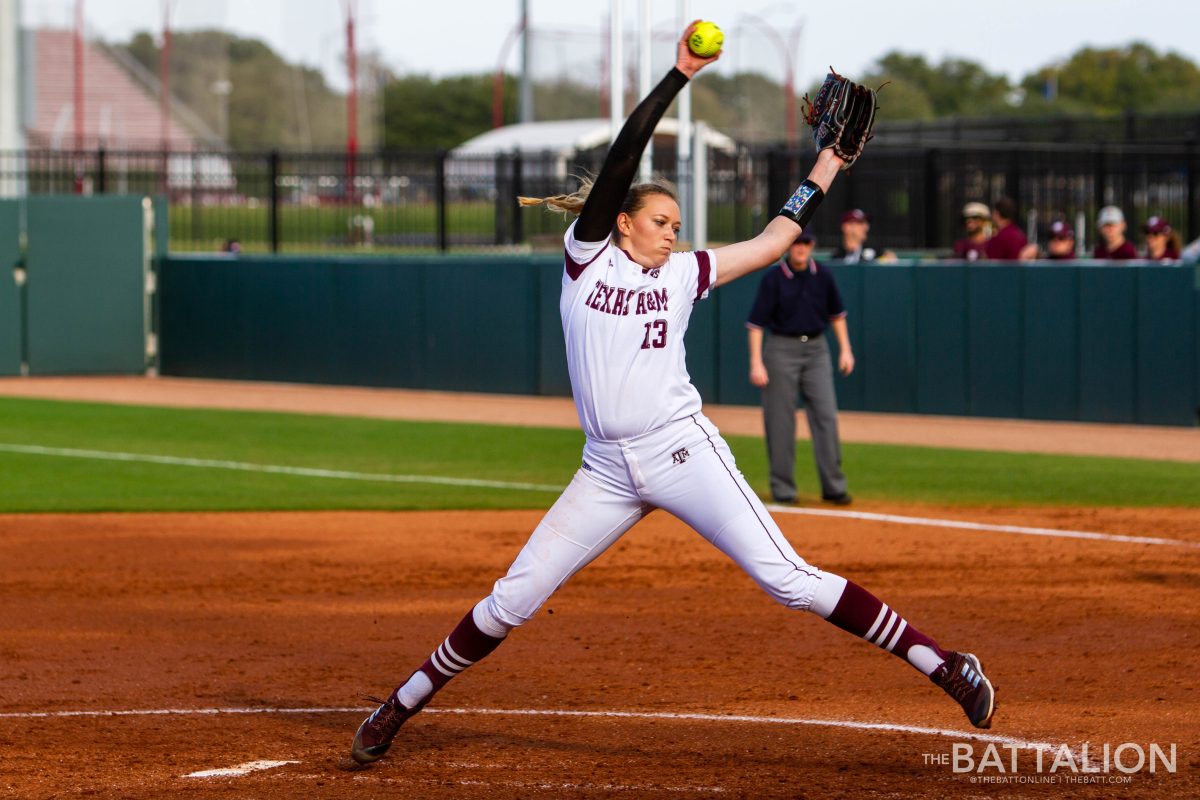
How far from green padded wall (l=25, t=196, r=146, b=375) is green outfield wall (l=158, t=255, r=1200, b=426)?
0.54 metres

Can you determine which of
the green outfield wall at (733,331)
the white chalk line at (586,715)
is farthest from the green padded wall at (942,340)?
the white chalk line at (586,715)

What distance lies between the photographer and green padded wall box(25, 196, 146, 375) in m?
22.8

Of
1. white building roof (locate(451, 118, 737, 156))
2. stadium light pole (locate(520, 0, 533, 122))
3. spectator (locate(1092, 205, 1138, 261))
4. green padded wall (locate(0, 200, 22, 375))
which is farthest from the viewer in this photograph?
white building roof (locate(451, 118, 737, 156))

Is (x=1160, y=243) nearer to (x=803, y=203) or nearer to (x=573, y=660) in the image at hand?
(x=573, y=660)

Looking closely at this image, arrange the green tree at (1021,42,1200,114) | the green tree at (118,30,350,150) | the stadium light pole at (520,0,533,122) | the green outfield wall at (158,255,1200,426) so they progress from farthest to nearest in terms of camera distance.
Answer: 1. the green tree at (1021,42,1200,114)
2. the green tree at (118,30,350,150)
3. the stadium light pole at (520,0,533,122)
4. the green outfield wall at (158,255,1200,426)

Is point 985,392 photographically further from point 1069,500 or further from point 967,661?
point 967,661

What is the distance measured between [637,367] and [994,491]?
318 inches

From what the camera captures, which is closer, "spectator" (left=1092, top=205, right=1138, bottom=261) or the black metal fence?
"spectator" (left=1092, top=205, right=1138, bottom=261)

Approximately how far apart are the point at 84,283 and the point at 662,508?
62.7 feet

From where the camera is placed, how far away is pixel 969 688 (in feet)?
18.2

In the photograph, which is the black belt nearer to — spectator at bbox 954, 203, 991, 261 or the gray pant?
the gray pant

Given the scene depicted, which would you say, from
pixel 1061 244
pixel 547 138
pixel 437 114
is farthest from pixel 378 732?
pixel 437 114

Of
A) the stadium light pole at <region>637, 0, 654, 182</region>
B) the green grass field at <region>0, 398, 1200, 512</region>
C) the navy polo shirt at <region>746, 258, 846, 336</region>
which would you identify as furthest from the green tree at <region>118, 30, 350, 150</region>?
the navy polo shirt at <region>746, 258, 846, 336</region>

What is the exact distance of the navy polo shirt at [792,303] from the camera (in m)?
12.0
